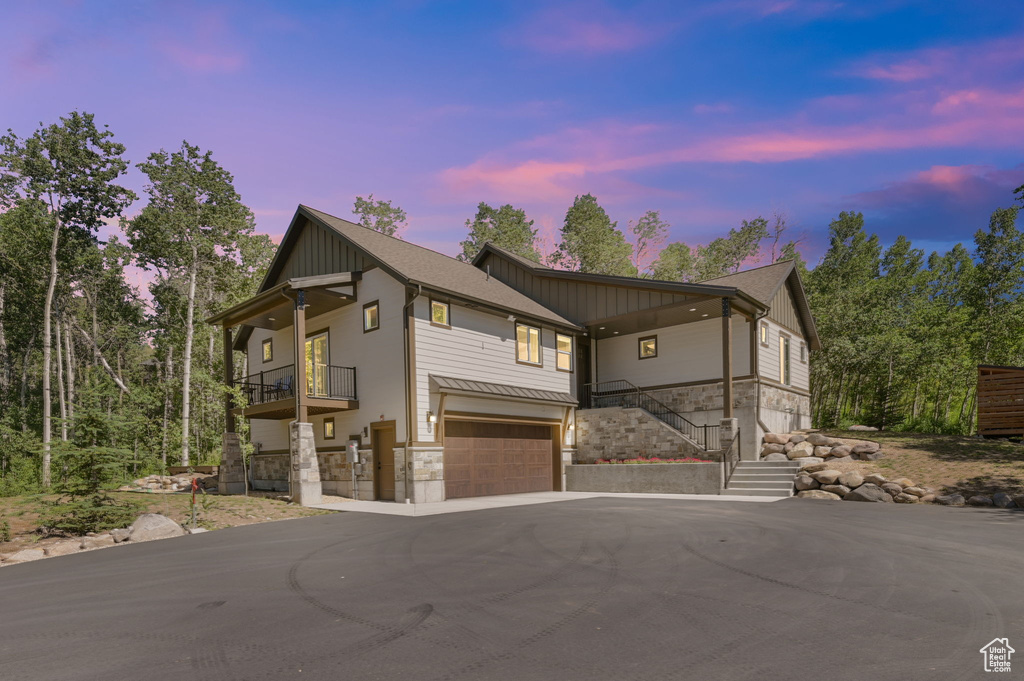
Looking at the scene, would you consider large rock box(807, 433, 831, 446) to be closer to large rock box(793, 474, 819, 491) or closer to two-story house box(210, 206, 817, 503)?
two-story house box(210, 206, 817, 503)

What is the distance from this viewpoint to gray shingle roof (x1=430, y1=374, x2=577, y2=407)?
18895 mm

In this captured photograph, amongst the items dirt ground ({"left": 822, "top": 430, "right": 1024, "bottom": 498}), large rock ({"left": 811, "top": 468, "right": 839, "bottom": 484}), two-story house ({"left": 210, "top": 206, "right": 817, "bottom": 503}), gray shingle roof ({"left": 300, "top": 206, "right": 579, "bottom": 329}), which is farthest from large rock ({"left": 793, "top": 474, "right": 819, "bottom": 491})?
gray shingle roof ({"left": 300, "top": 206, "right": 579, "bottom": 329})

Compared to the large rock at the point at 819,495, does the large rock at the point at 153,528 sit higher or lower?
higher

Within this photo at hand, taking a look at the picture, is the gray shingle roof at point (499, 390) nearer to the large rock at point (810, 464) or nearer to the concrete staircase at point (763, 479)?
the concrete staircase at point (763, 479)

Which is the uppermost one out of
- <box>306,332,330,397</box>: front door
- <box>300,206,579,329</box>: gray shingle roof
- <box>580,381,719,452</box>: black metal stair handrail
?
<box>300,206,579,329</box>: gray shingle roof

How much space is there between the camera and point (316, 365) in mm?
20734

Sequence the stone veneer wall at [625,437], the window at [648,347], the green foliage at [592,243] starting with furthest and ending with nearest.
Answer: the green foliage at [592,243], the window at [648,347], the stone veneer wall at [625,437]

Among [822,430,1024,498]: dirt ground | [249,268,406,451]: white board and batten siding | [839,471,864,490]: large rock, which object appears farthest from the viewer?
[249,268,406,451]: white board and batten siding

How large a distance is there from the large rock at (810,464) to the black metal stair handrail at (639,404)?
3.10 m

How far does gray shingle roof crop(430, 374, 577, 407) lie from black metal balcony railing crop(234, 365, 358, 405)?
11.1 ft

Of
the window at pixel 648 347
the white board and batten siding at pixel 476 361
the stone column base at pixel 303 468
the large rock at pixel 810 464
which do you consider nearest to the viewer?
the stone column base at pixel 303 468

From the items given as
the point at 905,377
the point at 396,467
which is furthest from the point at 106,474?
the point at 905,377

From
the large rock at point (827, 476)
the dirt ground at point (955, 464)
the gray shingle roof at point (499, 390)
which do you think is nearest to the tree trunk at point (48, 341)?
the gray shingle roof at point (499, 390)

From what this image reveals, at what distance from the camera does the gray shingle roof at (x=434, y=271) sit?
A: 19812mm
